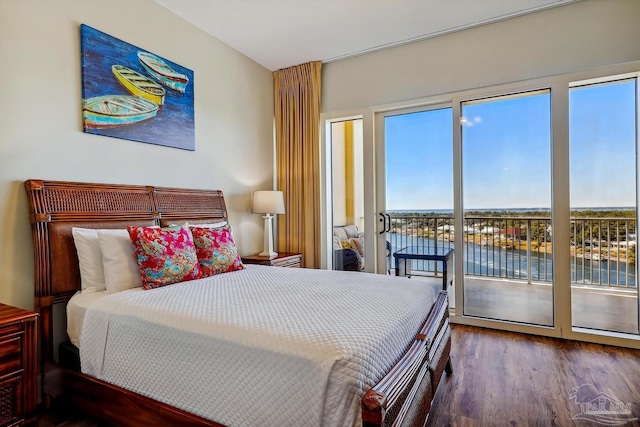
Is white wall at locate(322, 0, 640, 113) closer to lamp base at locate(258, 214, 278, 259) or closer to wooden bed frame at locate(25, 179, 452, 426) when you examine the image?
lamp base at locate(258, 214, 278, 259)

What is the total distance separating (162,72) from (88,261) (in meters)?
1.68

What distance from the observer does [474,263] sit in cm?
345

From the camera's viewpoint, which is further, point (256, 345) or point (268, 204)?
point (268, 204)

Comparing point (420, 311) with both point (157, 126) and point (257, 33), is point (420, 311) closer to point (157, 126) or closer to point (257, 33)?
point (157, 126)

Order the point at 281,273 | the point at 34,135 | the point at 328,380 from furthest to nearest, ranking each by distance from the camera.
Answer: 1. the point at 281,273
2. the point at 34,135
3. the point at 328,380

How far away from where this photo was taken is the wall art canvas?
2326 millimetres

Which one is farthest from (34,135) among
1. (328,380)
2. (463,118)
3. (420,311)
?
(463,118)

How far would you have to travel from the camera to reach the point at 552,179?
9.82 ft

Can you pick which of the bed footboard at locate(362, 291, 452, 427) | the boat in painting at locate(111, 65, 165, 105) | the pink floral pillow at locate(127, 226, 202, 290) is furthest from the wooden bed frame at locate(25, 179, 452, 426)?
the boat in painting at locate(111, 65, 165, 105)

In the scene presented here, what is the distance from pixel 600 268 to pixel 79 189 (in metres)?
4.80

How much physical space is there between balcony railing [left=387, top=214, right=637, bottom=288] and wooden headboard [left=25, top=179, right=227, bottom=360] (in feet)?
8.95

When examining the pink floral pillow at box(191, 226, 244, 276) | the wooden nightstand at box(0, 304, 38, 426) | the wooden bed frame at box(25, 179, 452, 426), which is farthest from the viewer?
the pink floral pillow at box(191, 226, 244, 276)

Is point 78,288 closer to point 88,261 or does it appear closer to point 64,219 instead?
point 88,261

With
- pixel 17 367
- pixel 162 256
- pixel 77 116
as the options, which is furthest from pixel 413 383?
pixel 77 116
